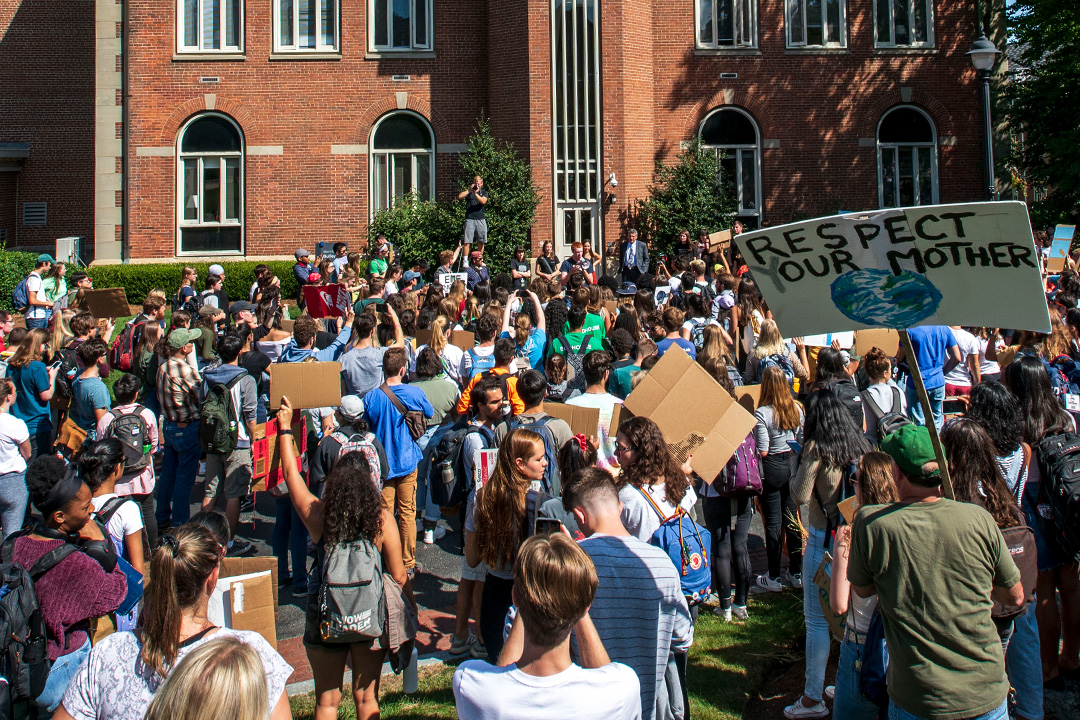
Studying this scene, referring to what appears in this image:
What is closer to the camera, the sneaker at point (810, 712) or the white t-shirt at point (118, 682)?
the white t-shirt at point (118, 682)

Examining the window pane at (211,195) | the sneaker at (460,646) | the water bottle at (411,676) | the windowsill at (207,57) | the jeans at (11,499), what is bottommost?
the sneaker at (460,646)

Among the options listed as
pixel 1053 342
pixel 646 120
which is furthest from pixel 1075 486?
pixel 646 120

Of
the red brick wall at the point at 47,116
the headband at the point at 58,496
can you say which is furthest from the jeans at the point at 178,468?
the red brick wall at the point at 47,116

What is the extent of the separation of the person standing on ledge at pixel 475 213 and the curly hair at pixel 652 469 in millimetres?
15056

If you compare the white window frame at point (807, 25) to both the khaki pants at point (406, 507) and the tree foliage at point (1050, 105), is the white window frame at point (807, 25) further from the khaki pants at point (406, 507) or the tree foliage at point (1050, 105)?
the khaki pants at point (406, 507)

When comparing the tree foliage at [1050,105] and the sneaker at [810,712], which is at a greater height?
the tree foliage at [1050,105]

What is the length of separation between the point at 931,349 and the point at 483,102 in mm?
16010

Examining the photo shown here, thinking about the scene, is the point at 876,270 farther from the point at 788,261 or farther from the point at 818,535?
the point at 818,535

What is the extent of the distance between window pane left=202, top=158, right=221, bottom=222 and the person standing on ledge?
6308mm

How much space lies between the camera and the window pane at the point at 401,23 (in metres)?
22.5

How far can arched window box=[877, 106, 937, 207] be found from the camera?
77.6 ft

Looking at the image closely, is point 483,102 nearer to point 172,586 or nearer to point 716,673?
point 716,673

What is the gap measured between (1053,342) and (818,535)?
3.57 m

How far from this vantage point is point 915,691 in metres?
3.53
